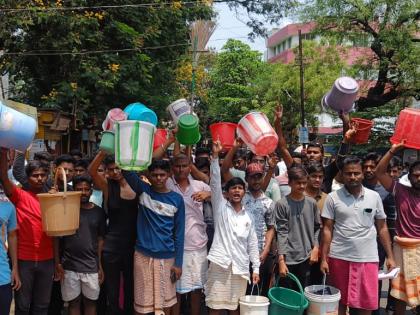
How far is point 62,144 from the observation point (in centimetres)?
1327

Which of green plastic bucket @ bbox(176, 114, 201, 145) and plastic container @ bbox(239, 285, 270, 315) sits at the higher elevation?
green plastic bucket @ bbox(176, 114, 201, 145)

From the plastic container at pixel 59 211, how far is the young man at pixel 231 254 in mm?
1196

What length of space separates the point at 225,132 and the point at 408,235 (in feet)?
7.43

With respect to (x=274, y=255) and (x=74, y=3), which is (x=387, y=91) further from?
(x=274, y=255)

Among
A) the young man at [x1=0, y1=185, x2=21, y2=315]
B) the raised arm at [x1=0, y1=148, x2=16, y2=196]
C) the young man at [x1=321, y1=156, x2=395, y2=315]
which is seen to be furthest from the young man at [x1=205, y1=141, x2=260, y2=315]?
the raised arm at [x1=0, y1=148, x2=16, y2=196]

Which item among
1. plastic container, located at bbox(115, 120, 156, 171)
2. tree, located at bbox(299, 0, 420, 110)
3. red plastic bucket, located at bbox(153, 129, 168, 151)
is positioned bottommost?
plastic container, located at bbox(115, 120, 156, 171)

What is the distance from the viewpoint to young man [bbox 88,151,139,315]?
4070mm

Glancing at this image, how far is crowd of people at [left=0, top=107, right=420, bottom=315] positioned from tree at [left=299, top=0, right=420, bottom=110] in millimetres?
13897

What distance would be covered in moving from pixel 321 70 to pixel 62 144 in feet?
52.5

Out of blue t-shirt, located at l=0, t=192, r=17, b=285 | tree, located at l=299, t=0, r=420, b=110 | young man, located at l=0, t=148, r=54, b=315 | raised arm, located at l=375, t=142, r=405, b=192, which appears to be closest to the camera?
blue t-shirt, located at l=0, t=192, r=17, b=285

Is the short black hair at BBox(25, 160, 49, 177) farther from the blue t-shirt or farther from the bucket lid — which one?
the bucket lid

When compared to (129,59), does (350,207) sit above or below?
below

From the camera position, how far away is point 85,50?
1152 centimetres

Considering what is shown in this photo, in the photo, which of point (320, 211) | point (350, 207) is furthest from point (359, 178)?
point (320, 211)
